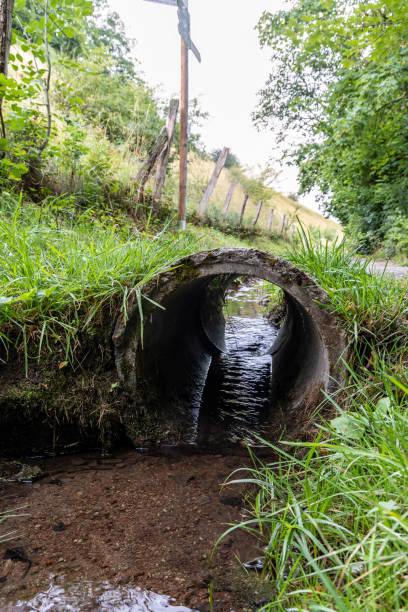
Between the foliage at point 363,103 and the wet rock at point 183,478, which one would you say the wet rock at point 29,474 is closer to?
the wet rock at point 183,478

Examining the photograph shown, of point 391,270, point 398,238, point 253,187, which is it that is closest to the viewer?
point 391,270

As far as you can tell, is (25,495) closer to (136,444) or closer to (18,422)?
(18,422)

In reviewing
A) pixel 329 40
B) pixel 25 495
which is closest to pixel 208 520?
pixel 25 495

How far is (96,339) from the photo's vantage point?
2.52 metres

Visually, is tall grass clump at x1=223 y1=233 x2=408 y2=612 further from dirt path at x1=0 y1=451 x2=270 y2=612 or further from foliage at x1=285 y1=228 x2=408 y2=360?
dirt path at x1=0 y1=451 x2=270 y2=612

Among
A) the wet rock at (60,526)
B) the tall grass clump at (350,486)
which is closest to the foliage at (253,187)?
the tall grass clump at (350,486)

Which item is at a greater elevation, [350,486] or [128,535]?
[350,486]

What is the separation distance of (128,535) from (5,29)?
181 inches

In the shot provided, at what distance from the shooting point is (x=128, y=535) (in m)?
1.72

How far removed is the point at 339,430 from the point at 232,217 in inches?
563

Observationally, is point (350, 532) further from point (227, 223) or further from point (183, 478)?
point (227, 223)

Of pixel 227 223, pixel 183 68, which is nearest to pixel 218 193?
pixel 227 223

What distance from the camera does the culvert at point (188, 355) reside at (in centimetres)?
224

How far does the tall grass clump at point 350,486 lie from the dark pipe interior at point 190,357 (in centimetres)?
41
